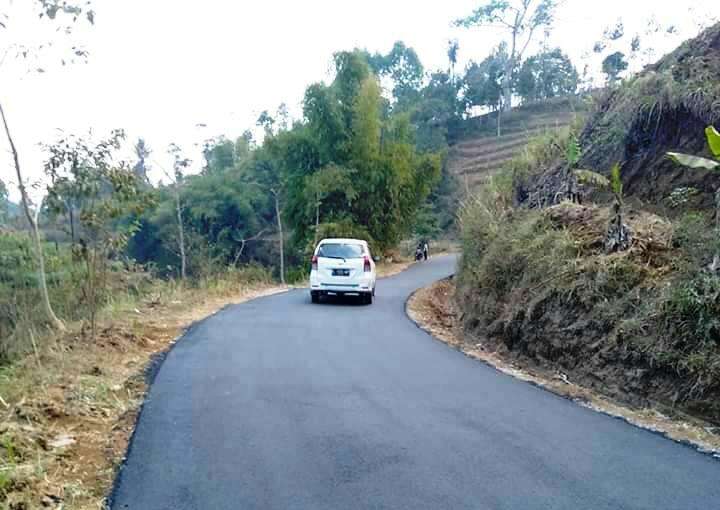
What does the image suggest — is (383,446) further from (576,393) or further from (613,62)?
(613,62)

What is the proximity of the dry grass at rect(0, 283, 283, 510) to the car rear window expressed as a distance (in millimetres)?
5350

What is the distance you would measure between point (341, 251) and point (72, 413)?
10.2 meters

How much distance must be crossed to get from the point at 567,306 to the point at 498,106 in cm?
5382

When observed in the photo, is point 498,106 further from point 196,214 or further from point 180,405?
point 180,405

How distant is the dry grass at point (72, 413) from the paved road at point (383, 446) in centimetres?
29

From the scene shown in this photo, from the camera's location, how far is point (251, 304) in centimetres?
1563

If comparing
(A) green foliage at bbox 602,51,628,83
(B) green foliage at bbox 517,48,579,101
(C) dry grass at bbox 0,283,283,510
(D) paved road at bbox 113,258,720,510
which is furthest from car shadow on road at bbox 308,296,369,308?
(B) green foliage at bbox 517,48,579,101

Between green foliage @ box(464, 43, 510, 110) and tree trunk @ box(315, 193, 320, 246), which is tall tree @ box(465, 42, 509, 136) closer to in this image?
green foliage @ box(464, 43, 510, 110)

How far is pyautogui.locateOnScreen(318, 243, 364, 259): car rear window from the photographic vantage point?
15648 mm

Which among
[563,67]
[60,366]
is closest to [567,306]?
[60,366]

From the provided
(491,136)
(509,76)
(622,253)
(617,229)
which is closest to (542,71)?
(509,76)

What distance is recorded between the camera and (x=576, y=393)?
269 inches

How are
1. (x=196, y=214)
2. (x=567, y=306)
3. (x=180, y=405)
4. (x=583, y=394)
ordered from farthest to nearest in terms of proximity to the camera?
(x=196, y=214) < (x=567, y=306) < (x=583, y=394) < (x=180, y=405)

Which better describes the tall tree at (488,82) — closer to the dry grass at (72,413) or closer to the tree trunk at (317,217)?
the tree trunk at (317,217)
